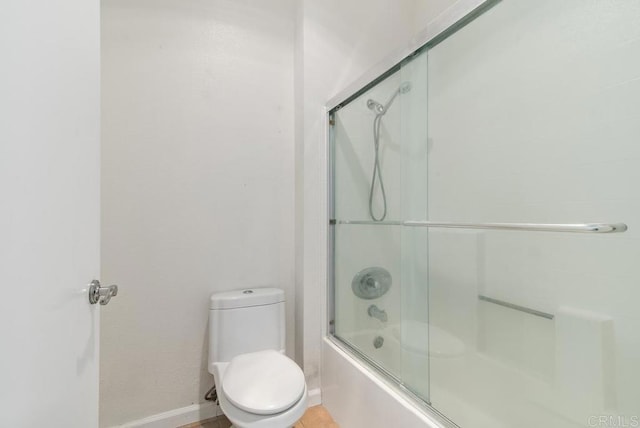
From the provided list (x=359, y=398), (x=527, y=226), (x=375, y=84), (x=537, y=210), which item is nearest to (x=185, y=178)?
(x=375, y=84)

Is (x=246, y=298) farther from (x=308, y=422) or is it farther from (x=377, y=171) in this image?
(x=377, y=171)

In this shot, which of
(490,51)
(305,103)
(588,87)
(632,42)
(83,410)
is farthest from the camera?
(305,103)

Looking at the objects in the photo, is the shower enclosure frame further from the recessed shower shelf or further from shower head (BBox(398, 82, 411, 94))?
the recessed shower shelf

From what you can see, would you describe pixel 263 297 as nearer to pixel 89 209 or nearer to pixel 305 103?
pixel 89 209

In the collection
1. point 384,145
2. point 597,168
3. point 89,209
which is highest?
point 384,145

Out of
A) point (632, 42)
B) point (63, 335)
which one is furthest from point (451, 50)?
point (63, 335)

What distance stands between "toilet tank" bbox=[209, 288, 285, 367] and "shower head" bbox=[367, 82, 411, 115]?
3.59 feet

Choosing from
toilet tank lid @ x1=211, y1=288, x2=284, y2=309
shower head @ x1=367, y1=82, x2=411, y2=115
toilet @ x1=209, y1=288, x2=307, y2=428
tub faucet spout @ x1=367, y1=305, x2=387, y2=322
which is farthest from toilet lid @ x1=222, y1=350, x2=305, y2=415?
shower head @ x1=367, y1=82, x2=411, y2=115

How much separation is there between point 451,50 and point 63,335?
5.42ft

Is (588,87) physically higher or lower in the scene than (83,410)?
higher

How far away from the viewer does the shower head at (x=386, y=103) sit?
1.33 meters

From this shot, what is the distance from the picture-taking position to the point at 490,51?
4.74 feet

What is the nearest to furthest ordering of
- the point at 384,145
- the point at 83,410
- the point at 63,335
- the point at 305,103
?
1. the point at 63,335
2. the point at 83,410
3. the point at 384,145
4. the point at 305,103

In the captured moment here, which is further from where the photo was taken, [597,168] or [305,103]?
[305,103]
